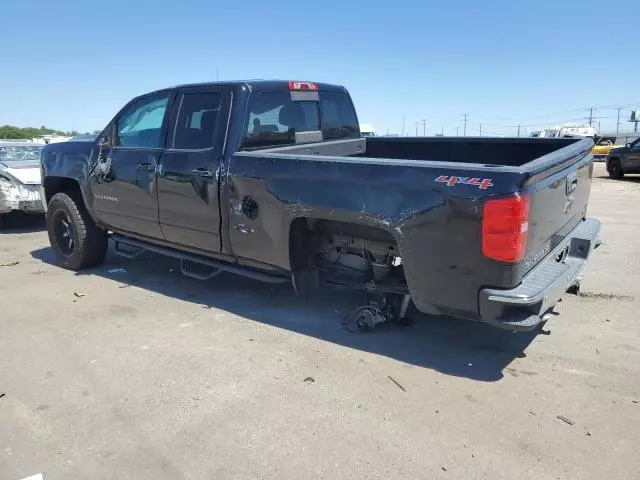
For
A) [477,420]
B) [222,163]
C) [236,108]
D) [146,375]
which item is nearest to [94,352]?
[146,375]

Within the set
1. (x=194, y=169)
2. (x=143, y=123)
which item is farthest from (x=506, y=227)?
(x=143, y=123)

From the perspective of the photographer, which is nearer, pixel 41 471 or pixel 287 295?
pixel 41 471

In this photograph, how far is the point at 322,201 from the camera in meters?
3.87

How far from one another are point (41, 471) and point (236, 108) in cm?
305

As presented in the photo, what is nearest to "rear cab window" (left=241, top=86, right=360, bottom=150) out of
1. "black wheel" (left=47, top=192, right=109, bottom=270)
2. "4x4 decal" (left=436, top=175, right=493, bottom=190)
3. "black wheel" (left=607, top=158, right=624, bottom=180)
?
"4x4 decal" (left=436, top=175, right=493, bottom=190)

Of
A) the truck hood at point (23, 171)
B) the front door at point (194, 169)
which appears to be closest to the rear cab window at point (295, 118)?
the front door at point (194, 169)

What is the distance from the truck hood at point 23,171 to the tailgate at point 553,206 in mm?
7954

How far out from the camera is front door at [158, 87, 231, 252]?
4645 mm

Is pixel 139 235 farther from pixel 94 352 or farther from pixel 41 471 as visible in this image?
pixel 41 471

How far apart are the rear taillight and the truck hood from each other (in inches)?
310

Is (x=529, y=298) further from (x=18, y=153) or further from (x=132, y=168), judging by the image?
(x=18, y=153)

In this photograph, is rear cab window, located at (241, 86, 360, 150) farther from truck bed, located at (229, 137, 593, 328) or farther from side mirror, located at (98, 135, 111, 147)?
side mirror, located at (98, 135, 111, 147)

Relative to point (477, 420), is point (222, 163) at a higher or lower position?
higher

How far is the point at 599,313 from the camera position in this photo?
4.74 metres
